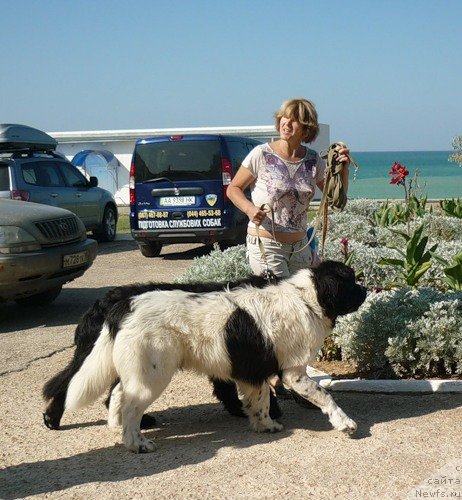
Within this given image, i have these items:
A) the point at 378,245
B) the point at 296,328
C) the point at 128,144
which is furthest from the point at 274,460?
the point at 128,144

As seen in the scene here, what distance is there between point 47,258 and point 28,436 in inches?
155

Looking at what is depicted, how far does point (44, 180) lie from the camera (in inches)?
593

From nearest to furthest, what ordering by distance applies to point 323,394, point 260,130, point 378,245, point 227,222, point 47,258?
point 323,394 → point 47,258 → point 378,245 → point 227,222 → point 260,130

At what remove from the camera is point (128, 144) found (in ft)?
101

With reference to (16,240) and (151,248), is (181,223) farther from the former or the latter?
(16,240)

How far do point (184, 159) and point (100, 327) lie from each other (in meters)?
9.23

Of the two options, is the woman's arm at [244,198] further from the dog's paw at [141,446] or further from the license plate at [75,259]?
the license plate at [75,259]

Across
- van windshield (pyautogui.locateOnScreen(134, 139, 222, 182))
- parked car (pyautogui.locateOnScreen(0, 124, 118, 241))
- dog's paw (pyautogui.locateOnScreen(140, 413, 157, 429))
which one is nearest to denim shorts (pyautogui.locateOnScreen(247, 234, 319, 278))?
dog's paw (pyautogui.locateOnScreen(140, 413, 157, 429))

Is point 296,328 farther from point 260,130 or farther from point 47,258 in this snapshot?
point 260,130

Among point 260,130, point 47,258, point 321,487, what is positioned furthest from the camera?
point 260,130

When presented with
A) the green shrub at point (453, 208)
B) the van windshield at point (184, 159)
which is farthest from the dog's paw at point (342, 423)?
the green shrub at point (453, 208)

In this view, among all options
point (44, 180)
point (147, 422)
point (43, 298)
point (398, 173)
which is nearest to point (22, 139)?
point (44, 180)

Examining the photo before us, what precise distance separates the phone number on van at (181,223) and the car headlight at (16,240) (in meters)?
5.19

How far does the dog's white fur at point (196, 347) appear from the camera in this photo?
4.66 meters
